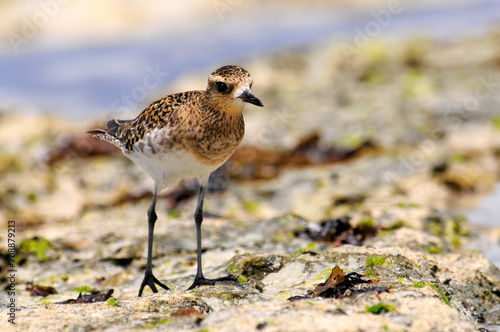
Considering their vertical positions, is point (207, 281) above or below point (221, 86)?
below

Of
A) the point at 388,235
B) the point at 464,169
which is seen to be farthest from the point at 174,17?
the point at 388,235

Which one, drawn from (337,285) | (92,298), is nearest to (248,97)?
Answer: (337,285)

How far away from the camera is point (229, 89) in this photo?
18.4ft

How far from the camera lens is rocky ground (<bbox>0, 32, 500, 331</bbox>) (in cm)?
430

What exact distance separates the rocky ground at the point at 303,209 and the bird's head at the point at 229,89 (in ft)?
5.39

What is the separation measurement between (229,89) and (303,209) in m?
3.95

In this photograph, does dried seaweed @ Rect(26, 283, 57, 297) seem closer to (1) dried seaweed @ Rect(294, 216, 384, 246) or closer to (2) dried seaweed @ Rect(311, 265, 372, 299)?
(1) dried seaweed @ Rect(294, 216, 384, 246)

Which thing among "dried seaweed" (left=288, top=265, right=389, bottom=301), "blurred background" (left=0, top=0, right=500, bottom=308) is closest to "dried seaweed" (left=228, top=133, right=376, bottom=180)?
"blurred background" (left=0, top=0, right=500, bottom=308)

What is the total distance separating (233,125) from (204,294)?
1.85m

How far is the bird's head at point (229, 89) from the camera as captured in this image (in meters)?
5.54

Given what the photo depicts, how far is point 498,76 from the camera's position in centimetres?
1293

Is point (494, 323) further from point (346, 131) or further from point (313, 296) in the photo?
point (346, 131)

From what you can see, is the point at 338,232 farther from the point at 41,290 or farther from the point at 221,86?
the point at 41,290

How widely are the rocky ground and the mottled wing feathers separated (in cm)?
148
